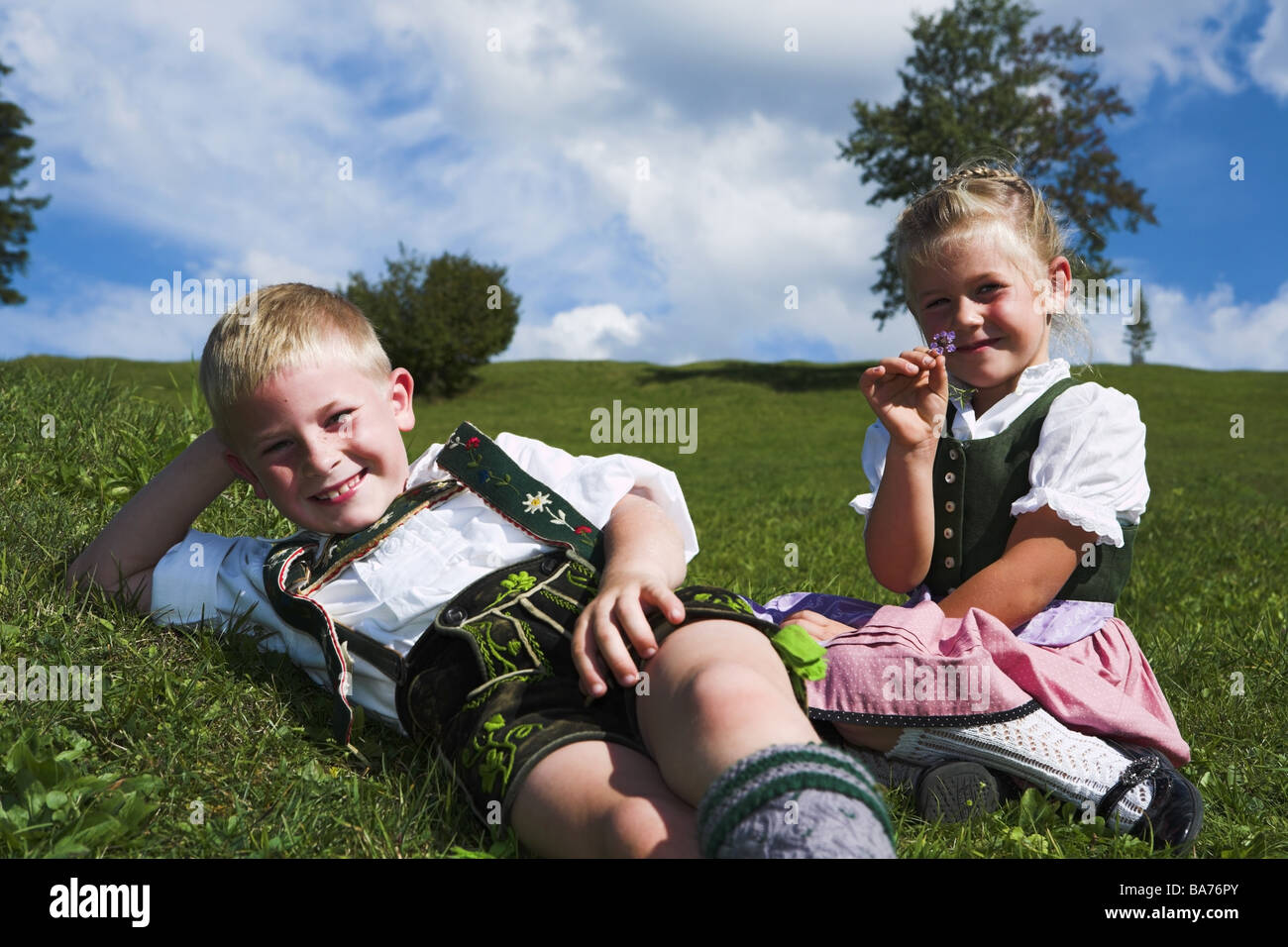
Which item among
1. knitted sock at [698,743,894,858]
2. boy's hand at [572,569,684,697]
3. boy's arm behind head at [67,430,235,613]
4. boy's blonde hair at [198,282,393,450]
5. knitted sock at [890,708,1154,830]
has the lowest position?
knitted sock at [890,708,1154,830]

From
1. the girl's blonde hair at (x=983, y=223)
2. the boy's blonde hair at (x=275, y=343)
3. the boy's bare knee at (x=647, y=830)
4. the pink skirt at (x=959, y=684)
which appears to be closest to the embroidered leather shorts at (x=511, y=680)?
the boy's bare knee at (x=647, y=830)

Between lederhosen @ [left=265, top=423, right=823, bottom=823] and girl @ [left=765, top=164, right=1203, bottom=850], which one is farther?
girl @ [left=765, top=164, right=1203, bottom=850]

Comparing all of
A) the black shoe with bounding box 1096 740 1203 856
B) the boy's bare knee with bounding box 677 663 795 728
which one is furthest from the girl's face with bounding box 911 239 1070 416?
the boy's bare knee with bounding box 677 663 795 728

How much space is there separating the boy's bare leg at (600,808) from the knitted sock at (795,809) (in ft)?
0.44

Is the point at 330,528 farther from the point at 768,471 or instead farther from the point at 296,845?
the point at 768,471

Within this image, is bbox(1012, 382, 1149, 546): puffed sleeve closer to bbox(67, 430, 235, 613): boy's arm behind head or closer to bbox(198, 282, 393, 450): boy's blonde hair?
bbox(198, 282, 393, 450): boy's blonde hair

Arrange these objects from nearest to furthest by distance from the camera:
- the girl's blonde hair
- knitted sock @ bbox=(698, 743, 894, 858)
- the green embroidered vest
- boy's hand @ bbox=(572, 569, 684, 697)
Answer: knitted sock @ bbox=(698, 743, 894, 858), boy's hand @ bbox=(572, 569, 684, 697), the green embroidered vest, the girl's blonde hair

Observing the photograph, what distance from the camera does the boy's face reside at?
109 inches

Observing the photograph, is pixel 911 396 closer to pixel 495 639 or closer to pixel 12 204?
pixel 495 639

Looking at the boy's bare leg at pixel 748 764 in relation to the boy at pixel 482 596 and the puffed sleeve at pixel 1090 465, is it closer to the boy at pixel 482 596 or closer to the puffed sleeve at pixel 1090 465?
the boy at pixel 482 596

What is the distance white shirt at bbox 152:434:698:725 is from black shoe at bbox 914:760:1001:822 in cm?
93

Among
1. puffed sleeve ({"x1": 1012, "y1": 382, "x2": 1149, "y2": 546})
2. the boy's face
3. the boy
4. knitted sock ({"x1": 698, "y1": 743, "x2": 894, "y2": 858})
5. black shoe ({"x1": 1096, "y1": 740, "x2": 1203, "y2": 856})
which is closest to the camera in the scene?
knitted sock ({"x1": 698, "y1": 743, "x2": 894, "y2": 858})

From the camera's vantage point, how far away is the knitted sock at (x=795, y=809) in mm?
1669

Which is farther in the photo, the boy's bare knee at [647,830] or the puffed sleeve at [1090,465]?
the puffed sleeve at [1090,465]
